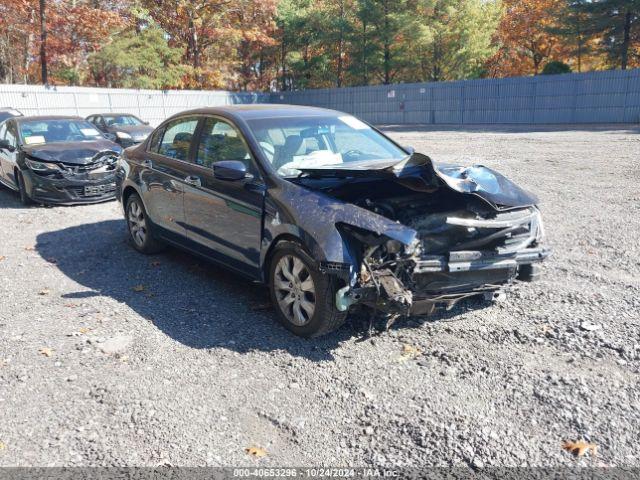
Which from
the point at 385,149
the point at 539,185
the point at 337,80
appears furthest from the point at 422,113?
the point at 385,149

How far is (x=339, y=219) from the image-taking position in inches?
160

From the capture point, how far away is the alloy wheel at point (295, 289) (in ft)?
13.9

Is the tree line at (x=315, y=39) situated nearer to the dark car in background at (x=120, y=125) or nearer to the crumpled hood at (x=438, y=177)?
the dark car in background at (x=120, y=125)

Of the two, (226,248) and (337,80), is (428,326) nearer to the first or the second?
(226,248)

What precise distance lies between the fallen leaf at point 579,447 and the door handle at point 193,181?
12.3 ft

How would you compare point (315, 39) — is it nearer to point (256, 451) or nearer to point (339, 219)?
point (339, 219)

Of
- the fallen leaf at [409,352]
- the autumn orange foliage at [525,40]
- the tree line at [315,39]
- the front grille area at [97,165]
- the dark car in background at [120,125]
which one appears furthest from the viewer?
the autumn orange foliage at [525,40]

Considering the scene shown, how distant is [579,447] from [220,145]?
3825mm

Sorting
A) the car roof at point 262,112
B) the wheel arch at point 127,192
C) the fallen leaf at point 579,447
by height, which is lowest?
the fallen leaf at point 579,447

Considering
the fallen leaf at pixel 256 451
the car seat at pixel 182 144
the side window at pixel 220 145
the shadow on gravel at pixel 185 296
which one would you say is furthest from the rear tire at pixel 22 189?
the fallen leaf at pixel 256 451

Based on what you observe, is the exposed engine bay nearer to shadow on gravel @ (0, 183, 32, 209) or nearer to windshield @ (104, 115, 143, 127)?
shadow on gravel @ (0, 183, 32, 209)

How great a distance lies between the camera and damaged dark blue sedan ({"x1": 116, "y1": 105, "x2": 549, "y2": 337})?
13.2 ft

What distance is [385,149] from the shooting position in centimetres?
564

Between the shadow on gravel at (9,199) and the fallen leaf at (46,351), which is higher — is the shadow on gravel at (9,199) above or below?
above
